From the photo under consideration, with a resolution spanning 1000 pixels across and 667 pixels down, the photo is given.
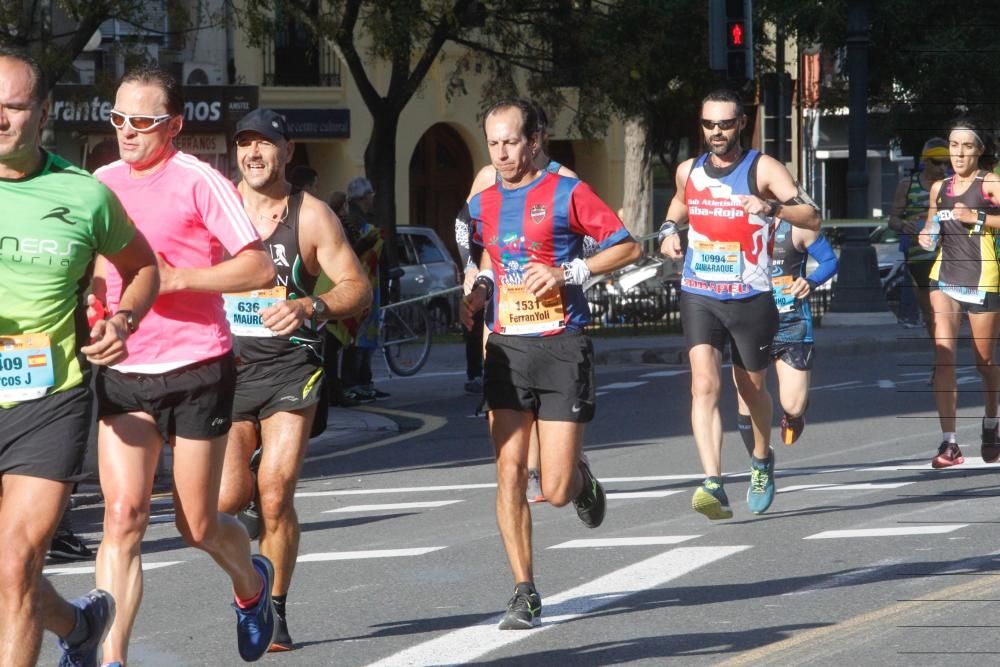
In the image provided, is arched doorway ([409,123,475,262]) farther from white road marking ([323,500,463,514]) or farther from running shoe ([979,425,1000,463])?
white road marking ([323,500,463,514])

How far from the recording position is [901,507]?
992cm

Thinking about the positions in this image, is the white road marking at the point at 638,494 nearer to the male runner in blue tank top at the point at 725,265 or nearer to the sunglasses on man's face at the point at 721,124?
the male runner in blue tank top at the point at 725,265

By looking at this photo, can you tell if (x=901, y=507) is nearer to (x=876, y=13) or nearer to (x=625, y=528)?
(x=625, y=528)

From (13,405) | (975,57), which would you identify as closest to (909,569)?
(13,405)

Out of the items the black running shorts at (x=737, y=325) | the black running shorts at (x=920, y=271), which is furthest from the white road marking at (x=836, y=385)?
the black running shorts at (x=737, y=325)

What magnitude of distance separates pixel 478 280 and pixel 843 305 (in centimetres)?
1774

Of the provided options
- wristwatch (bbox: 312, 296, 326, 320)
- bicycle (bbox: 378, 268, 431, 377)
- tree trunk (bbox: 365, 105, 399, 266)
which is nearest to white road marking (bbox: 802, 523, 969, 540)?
wristwatch (bbox: 312, 296, 326, 320)

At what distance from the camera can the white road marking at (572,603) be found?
21.6ft

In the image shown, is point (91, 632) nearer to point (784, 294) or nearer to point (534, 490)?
point (534, 490)

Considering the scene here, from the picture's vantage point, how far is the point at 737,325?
948cm

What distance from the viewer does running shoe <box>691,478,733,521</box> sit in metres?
9.09

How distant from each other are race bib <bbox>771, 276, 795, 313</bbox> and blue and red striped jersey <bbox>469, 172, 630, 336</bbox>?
3.93 metres

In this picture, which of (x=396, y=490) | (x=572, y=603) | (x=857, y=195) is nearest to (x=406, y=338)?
(x=857, y=195)

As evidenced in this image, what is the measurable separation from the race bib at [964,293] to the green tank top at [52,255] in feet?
23.1
